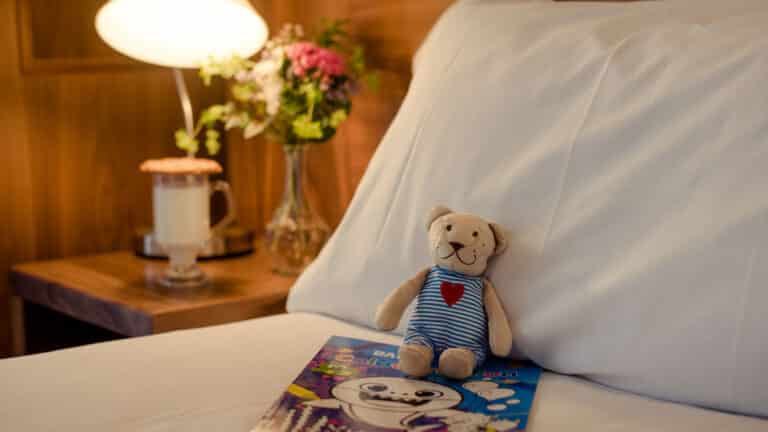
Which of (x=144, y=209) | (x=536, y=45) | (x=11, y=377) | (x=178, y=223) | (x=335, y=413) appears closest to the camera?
(x=335, y=413)

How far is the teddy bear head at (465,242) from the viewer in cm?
101

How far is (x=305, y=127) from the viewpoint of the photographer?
161cm

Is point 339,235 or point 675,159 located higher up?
point 675,159

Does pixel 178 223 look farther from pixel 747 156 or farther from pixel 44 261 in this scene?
pixel 747 156

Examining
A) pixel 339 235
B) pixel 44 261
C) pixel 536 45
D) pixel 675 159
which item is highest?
pixel 536 45

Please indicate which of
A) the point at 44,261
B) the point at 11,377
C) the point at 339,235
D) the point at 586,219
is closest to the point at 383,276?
the point at 339,235

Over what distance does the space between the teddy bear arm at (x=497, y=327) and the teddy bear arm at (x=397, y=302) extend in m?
0.08

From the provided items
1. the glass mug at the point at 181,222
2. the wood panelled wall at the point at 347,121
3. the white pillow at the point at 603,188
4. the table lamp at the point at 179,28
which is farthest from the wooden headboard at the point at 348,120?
the white pillow at the point at 603,188

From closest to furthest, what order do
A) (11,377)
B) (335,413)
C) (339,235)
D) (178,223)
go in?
(335,413), (11,377), (339,235), (178,223)

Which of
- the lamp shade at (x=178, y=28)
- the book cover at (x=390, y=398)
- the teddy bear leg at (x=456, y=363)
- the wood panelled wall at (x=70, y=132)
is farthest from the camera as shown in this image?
the wood panelled wall at (x=70, y=132)

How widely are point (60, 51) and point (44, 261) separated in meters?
0.39

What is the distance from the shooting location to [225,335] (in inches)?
44.3

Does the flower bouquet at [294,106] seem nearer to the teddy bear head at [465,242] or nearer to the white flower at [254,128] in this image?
the white flower at [254,128]

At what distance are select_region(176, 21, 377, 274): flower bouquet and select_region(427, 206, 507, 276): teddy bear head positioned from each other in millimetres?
620
